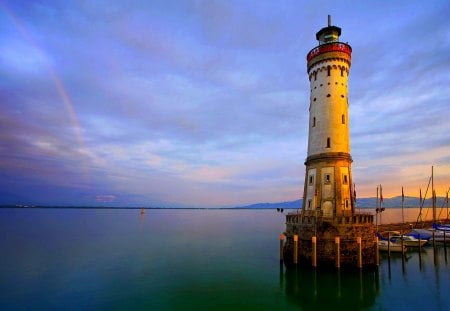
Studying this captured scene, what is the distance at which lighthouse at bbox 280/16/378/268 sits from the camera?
33.5 m

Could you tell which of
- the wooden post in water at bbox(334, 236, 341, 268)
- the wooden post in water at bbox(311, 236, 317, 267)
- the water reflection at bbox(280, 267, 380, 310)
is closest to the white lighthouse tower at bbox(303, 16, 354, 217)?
the wooden post in water at bbox(334, 236, 341, 268)

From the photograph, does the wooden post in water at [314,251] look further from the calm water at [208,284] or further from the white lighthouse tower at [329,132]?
the white lighthouse tower at [329,132]

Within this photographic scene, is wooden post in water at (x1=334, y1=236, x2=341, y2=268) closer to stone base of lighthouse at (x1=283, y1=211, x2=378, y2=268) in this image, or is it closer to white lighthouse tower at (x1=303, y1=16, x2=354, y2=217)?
stone base of lighthouse at (x1=283, y1=211, x2=378, y2=268)

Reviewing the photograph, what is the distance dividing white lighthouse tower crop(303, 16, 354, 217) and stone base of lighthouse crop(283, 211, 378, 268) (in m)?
2.28

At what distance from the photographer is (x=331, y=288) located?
29.6 m

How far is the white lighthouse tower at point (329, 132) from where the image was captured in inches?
1455

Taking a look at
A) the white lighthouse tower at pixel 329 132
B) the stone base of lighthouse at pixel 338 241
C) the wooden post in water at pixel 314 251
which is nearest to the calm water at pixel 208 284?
the wooden post in water at pixel 314 251

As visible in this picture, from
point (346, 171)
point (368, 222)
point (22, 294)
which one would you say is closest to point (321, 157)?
point (346, 171)

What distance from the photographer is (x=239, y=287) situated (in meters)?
31.4

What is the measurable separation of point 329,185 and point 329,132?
257 inches

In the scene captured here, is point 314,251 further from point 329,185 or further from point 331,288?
point 329,185

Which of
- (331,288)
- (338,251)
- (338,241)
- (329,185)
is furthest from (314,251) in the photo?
(329,185)

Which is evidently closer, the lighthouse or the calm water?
the calm water

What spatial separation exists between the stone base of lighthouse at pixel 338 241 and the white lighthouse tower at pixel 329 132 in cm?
228
